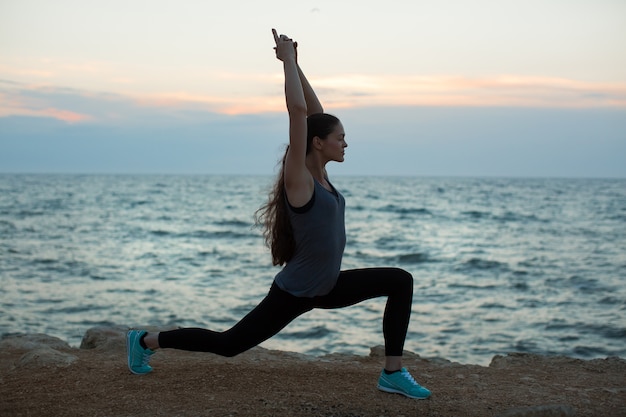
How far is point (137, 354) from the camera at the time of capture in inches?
189

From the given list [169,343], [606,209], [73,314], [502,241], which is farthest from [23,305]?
[606,209]

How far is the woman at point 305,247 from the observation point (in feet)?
12.8

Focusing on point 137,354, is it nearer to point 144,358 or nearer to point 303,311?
point 144,358

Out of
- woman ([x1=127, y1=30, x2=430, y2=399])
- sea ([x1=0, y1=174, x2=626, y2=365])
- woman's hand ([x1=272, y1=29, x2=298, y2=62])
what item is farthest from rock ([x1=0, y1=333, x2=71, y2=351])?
woman's hand ([x1=272, y1=29, x2=298, y2=62])

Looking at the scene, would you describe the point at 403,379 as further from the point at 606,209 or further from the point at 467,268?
the point at 606,209

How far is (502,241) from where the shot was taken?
979 inches

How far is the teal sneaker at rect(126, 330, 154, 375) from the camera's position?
4.75 metres

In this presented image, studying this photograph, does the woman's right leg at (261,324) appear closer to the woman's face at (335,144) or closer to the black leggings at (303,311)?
the black leggings at (303,311)

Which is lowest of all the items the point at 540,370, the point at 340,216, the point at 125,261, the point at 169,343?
the point at 125,261

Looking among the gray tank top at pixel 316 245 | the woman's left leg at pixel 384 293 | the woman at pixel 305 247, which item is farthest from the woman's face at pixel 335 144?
the woman's left leg at pixel 384 293

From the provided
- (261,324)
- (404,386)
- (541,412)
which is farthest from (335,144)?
(541,412)

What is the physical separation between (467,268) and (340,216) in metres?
14.3

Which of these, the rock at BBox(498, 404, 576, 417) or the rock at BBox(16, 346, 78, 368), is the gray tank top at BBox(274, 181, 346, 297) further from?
the rock at BBox(16, 346, 78, 368)

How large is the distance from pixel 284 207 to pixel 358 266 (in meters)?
14.1
